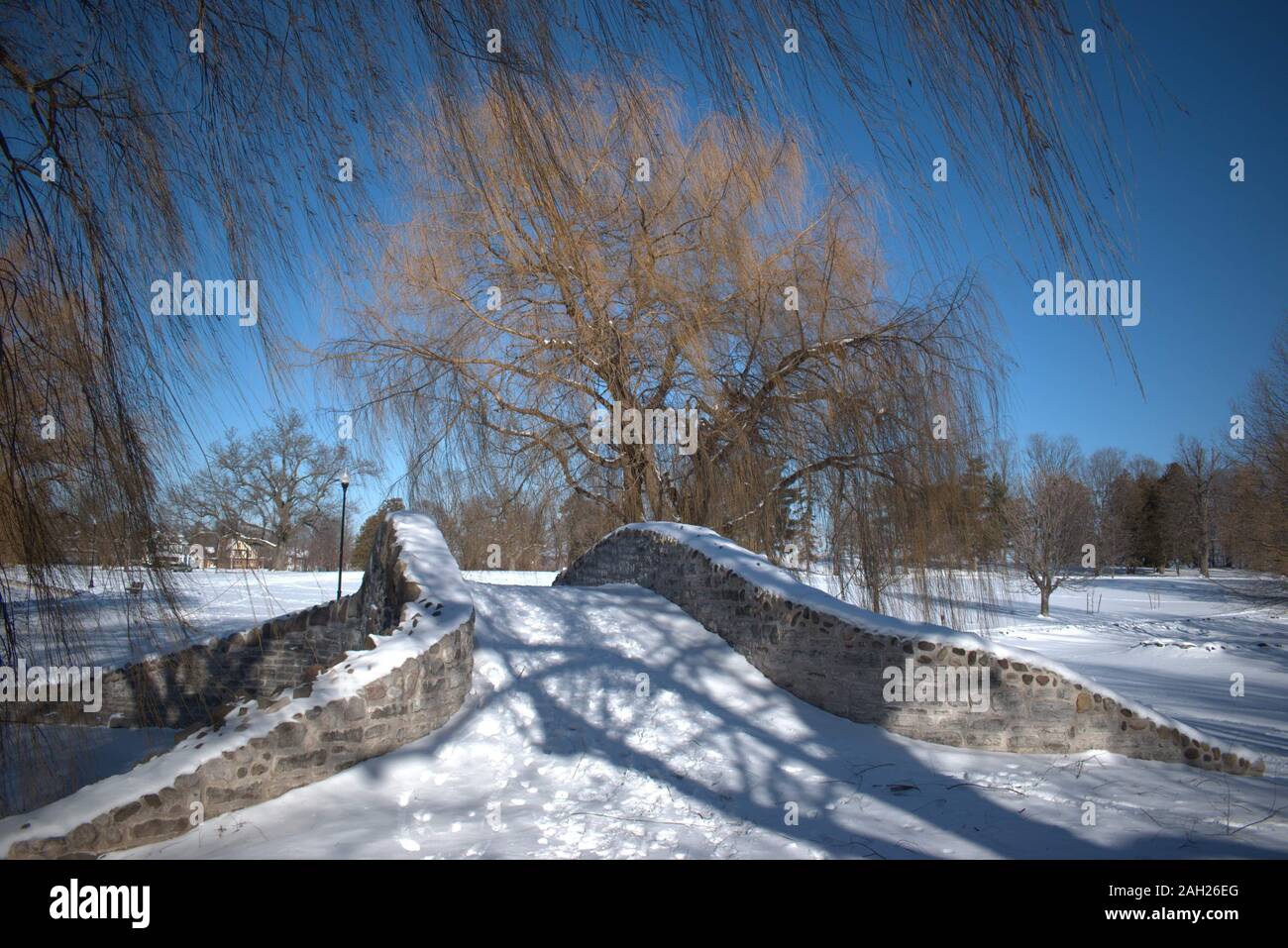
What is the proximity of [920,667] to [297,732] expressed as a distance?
4.74 m

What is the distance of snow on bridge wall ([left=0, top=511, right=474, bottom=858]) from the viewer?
339 centimetres

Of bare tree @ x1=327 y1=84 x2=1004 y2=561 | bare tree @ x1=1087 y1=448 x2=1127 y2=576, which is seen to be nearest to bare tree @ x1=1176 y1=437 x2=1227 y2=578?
bare tree @ x1=1087 y1=448 x2=1127 y2=576

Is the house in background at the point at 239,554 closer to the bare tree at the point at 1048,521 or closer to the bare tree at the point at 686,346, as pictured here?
the bare tree at the point at 686,346

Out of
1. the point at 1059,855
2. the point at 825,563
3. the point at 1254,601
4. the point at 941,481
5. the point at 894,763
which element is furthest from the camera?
the point at 1254,601

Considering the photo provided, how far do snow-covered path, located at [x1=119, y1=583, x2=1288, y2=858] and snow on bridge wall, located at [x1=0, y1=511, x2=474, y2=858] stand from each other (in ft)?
0.44

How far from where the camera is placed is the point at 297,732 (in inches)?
174

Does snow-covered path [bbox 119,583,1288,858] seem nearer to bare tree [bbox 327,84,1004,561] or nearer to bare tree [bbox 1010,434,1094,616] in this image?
bare tree [bbox 327,84,1004,561]

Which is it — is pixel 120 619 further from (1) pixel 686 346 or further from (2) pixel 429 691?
(1) pixel 686 346

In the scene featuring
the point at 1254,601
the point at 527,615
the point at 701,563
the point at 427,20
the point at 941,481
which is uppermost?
the point at 427,20

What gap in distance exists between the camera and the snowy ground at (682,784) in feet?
12.5
